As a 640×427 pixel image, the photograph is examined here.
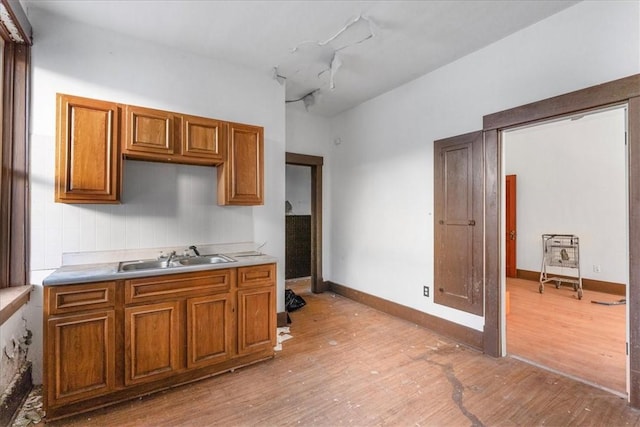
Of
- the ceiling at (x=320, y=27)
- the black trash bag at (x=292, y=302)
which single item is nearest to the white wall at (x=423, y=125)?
the ceiling at (x=320, y=27)

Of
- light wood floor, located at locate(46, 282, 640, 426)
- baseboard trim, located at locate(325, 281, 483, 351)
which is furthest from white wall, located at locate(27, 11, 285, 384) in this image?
baseboard trim, located at locate(325, 281, 483, 351)

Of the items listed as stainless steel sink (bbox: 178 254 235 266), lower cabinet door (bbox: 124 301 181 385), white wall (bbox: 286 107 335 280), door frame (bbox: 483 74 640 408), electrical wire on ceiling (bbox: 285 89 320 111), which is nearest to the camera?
door frame (bbox: 483 74 640 408)

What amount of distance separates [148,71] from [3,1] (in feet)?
Result: 3.15

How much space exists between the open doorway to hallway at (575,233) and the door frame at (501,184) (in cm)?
26

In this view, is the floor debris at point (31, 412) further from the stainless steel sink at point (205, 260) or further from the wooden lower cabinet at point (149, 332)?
the stainless steel sink at point (205, 260)

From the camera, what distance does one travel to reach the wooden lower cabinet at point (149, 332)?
1907 mm

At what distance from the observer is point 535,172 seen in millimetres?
5738

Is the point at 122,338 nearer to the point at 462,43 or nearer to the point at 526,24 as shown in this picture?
the point at 462,43

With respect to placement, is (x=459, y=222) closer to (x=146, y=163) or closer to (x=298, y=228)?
(x=146, y=163)

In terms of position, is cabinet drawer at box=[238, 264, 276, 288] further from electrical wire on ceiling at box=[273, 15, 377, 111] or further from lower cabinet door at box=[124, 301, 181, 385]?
electrical wire on ceiling at box=[273, 15, 377, 111]

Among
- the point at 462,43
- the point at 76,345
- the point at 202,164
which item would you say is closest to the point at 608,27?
the point at 462,43

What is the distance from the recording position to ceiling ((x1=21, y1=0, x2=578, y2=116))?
7.43ft

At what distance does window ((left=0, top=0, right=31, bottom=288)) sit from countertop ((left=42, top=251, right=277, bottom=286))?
0.99 ft

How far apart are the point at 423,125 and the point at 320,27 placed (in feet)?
5.26
